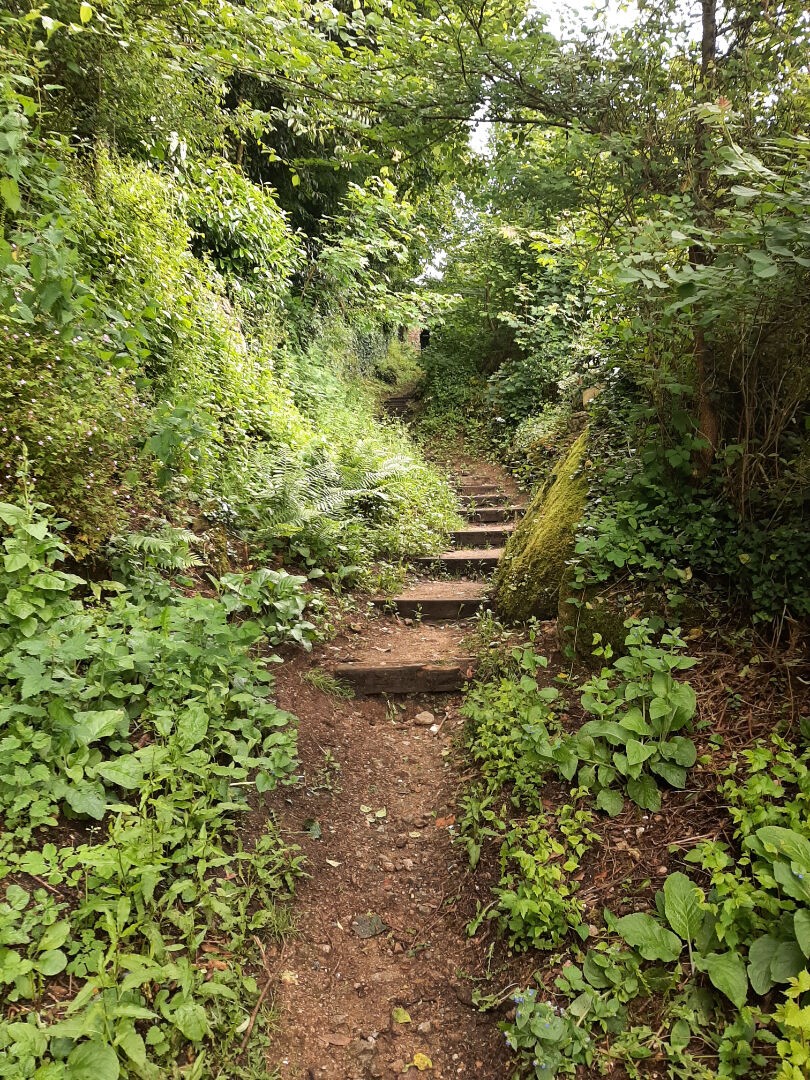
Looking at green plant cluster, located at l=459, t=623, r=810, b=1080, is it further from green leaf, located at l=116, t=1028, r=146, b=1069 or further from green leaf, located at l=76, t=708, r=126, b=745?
green leaf, located at l=76, t=708, r=126, b=745

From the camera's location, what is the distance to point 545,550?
4762mm

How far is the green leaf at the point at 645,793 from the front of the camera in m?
2.74

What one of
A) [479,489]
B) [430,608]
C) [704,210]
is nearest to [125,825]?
[430,608]

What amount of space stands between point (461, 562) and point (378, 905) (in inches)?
167

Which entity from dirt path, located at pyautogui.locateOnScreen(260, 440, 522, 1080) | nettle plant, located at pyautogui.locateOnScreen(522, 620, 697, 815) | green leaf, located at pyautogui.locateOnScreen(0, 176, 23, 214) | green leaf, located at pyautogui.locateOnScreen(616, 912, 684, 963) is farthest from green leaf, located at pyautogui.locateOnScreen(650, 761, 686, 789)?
green leaf, located at pyautogui.locateOnScreen(0, 176, 23, 214)

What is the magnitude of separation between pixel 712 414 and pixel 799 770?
2.05 metres

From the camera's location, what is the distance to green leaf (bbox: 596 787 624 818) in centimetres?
279

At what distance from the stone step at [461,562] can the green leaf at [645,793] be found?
4012 millimetres

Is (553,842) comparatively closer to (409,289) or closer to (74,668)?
(74,668)

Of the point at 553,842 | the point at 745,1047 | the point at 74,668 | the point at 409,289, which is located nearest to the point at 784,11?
the point at 553,842

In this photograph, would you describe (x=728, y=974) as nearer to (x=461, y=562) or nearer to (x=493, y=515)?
(x=461, y=562)

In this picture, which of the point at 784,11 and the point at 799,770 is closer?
the point at 799,770

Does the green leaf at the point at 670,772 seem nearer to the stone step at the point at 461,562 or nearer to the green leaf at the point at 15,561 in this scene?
the green leaf at the point at 15,561

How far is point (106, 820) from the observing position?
8.36 ft
